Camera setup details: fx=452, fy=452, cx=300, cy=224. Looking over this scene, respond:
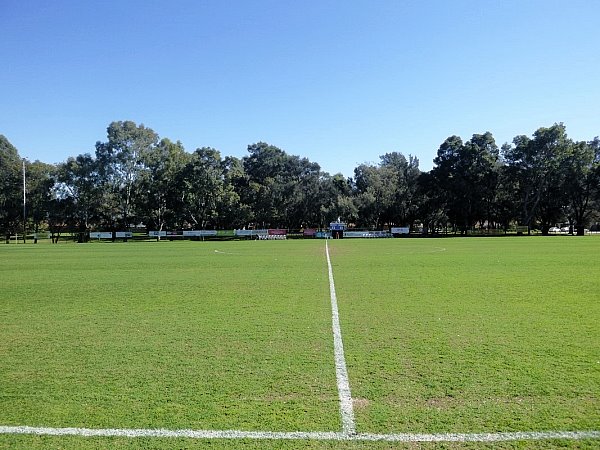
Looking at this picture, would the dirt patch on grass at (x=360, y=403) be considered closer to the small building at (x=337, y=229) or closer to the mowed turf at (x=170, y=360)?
the mowed turf at (x=170, y=360)

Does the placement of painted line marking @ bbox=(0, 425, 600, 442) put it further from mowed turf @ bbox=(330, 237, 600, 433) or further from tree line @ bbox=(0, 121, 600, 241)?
tree line @ bbox=(0, 121, 600, 241)

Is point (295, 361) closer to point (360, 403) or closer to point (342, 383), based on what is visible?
point (342, 383)

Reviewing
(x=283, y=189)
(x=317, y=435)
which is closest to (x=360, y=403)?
(x=317, y=435)

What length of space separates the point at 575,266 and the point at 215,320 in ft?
51.4

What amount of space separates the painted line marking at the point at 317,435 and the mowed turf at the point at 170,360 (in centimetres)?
10

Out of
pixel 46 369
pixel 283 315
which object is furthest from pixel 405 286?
pixel 46 369

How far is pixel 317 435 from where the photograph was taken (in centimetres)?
381

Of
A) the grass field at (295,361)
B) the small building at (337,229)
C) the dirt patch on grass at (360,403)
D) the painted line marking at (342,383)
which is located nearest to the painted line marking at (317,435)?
the grass field at (295,361)

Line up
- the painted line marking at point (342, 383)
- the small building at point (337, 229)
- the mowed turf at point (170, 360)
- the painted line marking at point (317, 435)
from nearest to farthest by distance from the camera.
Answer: the painted line marking at point (317, 435), the painted line marking at point (342, 383), the mowed turf at point (170, 360), the small building at point (337, 229)

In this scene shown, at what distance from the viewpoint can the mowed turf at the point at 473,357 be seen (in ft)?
13.6

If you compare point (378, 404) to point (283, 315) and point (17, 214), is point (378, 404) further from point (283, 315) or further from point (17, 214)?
point (17, 214)

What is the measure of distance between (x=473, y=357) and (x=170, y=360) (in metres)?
3.98

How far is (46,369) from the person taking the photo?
561 cm

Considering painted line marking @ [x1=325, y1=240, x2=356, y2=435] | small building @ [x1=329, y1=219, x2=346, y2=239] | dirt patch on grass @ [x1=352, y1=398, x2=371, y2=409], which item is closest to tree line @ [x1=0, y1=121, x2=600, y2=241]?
small building @ [x1=329, y1=219, x2=346, y2=239]
